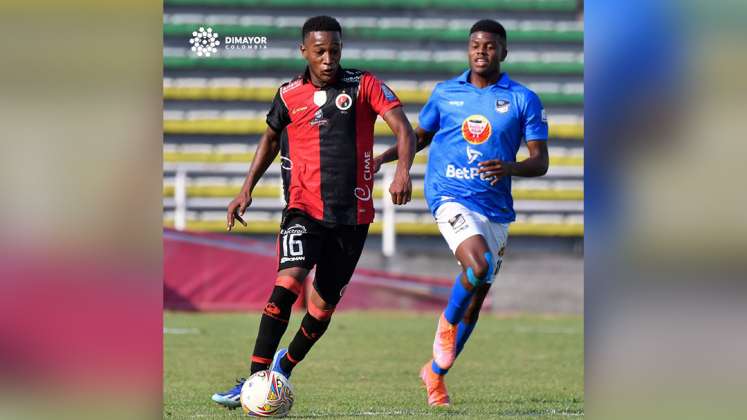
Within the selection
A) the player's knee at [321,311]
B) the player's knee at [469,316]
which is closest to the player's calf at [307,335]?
the player's knee at [321,311]

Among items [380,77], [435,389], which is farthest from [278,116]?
[380,77]

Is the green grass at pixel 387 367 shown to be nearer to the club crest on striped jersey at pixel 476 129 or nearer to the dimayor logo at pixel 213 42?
the club crest on striped jersey at pixel 476 129

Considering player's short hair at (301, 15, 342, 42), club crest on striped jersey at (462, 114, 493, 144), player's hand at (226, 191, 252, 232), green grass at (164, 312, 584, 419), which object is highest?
player's short hair at (301, 15, 342, 42)

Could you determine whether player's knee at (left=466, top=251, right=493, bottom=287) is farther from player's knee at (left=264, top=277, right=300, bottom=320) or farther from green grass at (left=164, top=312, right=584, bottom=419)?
player's knee at (left=264, top=277, right=300, bottom=320)

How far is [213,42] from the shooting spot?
21266 mm

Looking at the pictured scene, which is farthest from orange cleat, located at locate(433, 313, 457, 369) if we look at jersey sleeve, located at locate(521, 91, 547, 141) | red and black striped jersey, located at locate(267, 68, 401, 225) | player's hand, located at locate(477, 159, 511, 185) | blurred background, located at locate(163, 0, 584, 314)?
blurred background, located at locate(163, 0, 584, 314)

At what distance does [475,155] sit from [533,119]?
43 cm

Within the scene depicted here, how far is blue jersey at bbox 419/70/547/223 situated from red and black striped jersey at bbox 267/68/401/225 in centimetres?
125

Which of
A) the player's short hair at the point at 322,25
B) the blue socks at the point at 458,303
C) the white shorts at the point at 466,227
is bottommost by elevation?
the blue socks at the point at 458,303

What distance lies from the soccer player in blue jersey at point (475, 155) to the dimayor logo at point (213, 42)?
45.2 ft

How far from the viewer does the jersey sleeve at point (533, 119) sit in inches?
299

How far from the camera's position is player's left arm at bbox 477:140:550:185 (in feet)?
23.1

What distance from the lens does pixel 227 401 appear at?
250 inches
